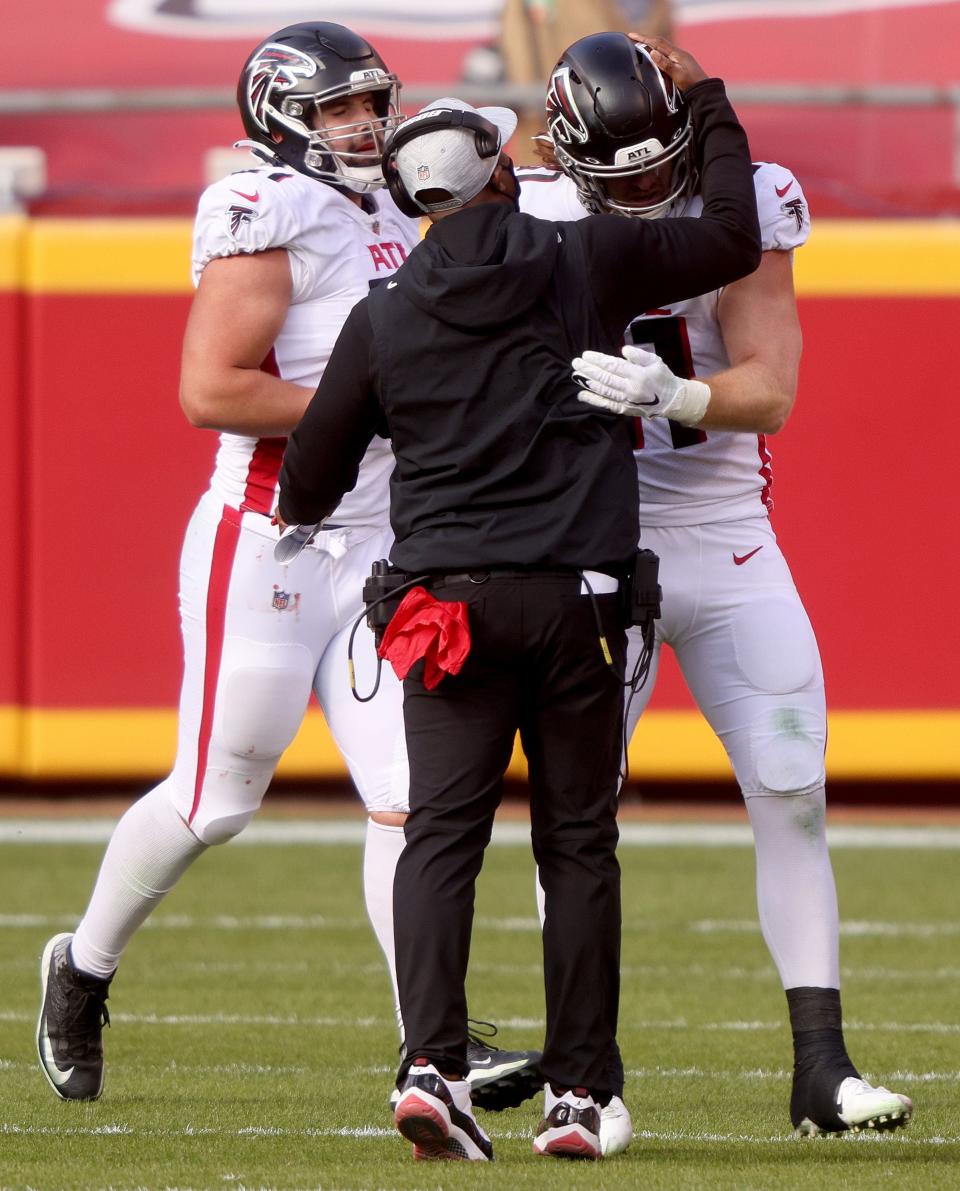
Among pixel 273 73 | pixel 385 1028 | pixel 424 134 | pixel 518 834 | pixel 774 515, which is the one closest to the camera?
pixel 424 134

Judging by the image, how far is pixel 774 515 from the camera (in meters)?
8.28

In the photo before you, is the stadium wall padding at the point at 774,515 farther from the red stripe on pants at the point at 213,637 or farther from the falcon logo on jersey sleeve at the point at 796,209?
the falcon logo on jersey sleeve at the point at 796,209

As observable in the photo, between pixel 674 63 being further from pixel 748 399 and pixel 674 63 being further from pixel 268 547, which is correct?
pixel 268 547

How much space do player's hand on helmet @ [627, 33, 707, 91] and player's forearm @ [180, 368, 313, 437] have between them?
0.81 meters

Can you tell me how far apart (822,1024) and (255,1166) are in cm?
95

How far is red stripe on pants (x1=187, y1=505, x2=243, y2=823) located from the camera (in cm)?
393

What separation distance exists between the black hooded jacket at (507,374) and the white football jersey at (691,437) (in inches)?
16.2

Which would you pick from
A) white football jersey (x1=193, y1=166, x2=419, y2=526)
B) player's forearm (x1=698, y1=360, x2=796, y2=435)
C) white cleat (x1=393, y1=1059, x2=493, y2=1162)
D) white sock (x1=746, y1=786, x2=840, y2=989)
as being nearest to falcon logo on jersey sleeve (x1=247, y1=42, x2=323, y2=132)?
white football jersey (x1=193, y1=166, x2=419, y2=526)

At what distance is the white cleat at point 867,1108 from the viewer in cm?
342

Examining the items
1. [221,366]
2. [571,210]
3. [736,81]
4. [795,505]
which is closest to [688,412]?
[571,210]

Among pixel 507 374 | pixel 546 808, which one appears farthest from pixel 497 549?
pixel 546 808

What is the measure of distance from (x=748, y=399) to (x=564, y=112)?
0.53 meters

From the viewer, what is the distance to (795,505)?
834 centimetres

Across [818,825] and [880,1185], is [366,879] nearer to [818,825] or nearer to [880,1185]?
[818,825]
